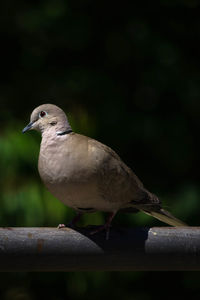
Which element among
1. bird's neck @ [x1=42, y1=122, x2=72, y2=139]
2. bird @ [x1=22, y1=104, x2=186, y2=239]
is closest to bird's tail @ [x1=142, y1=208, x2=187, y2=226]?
bird @ [x1=22, y1=104, x2=186, y2=239]

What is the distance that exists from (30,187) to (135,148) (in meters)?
0.99

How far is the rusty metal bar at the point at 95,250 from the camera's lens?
150 cm

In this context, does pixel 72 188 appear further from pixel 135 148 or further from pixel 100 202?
pixel 135 148

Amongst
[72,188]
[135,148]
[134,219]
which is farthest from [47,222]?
[72,188]

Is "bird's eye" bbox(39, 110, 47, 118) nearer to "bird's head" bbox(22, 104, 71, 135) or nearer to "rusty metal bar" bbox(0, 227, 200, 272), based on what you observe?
"bird's head" bbox(22, 104, 71, 135)

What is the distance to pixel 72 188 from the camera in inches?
74.1

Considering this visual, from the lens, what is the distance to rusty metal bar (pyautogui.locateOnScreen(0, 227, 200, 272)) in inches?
59.1

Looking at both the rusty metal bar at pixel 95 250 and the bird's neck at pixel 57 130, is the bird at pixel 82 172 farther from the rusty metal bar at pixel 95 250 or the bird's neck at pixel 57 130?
the rusty metal bar at pixel 95 250

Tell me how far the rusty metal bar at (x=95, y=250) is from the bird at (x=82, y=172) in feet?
0.51

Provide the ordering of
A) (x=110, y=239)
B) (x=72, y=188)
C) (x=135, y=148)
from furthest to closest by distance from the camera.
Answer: (x=135, y=148)
(x=72, y=188)
(x=110, y=239)

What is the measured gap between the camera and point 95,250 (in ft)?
5.19

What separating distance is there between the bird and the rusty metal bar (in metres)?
0.16

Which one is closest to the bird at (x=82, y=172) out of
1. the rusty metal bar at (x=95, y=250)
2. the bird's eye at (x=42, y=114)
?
the bird's eye at (x=42, y=114)

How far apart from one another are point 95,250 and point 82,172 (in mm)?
366
